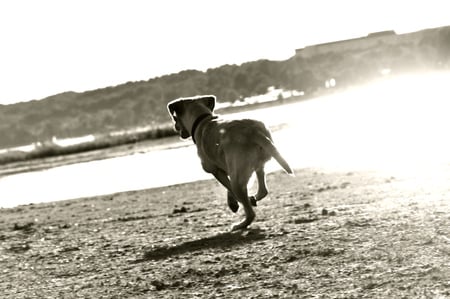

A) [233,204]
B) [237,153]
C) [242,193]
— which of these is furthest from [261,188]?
[237,153]

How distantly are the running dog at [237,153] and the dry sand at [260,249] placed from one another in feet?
1.19

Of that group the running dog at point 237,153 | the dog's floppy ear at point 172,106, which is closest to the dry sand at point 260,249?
the running dog at point 237,153

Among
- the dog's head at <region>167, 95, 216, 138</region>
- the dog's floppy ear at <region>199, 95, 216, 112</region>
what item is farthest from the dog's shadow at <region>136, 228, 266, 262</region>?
the dog's floppy ear at <region>199, 95, 216, 112</region>

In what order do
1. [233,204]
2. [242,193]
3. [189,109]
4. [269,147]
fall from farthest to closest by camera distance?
[189,109] < [233,204] < [242,193] < [269,147]

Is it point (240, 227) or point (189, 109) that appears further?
point (189, 109)

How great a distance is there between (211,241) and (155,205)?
516 cm

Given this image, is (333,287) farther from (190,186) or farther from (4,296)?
(190,186)

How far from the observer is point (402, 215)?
7391 mm

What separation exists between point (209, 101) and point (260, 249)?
3.23 meters

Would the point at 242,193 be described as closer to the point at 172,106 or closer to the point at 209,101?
the point at 209,101

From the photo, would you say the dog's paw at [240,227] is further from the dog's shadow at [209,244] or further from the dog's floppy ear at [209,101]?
the dog's floppy ear at [209,101]

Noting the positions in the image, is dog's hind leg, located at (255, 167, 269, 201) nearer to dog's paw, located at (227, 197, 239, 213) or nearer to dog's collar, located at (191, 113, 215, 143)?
dog's paw, located at (227, 197, 239, 213)

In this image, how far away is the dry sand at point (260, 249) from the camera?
5156mm

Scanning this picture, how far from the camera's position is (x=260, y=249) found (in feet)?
21.6
